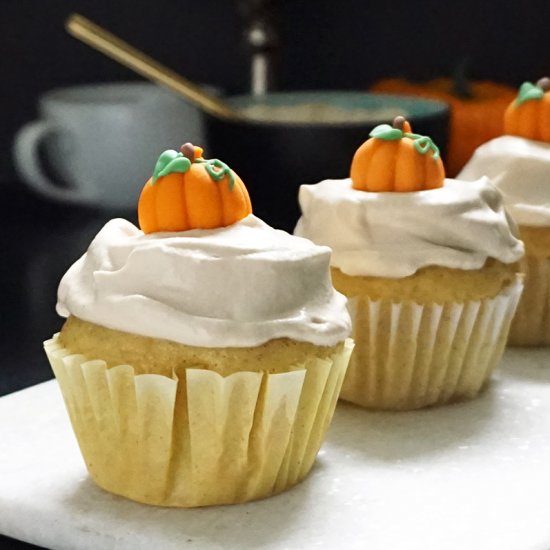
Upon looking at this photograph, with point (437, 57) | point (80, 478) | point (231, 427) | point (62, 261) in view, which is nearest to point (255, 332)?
point (231, 427)

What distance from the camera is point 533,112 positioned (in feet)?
4.80

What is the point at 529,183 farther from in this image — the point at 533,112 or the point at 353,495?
the point at 353,495

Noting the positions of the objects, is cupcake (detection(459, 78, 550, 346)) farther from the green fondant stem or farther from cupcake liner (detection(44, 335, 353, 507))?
cupcake liner (detection(44, 335, 353, 507))

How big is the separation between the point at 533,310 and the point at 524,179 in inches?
6.2

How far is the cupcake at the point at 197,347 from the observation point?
100cm

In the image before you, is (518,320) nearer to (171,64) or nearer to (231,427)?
(231,427)

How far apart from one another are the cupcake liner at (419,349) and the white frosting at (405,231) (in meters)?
0.04

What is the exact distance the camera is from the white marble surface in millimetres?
976

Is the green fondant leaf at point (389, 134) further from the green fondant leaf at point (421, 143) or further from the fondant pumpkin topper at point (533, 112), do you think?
the fondant pumpkin topper at point (533, 112)

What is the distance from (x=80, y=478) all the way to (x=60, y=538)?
93 mm

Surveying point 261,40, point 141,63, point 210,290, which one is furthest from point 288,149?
point 210,290

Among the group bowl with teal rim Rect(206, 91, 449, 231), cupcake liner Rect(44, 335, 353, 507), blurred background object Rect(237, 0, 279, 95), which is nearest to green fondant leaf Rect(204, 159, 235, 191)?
cupcake liner Rect(44, 335, 353, 507)

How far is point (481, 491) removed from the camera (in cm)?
106

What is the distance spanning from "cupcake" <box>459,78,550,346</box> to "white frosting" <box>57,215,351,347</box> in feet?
1.47
